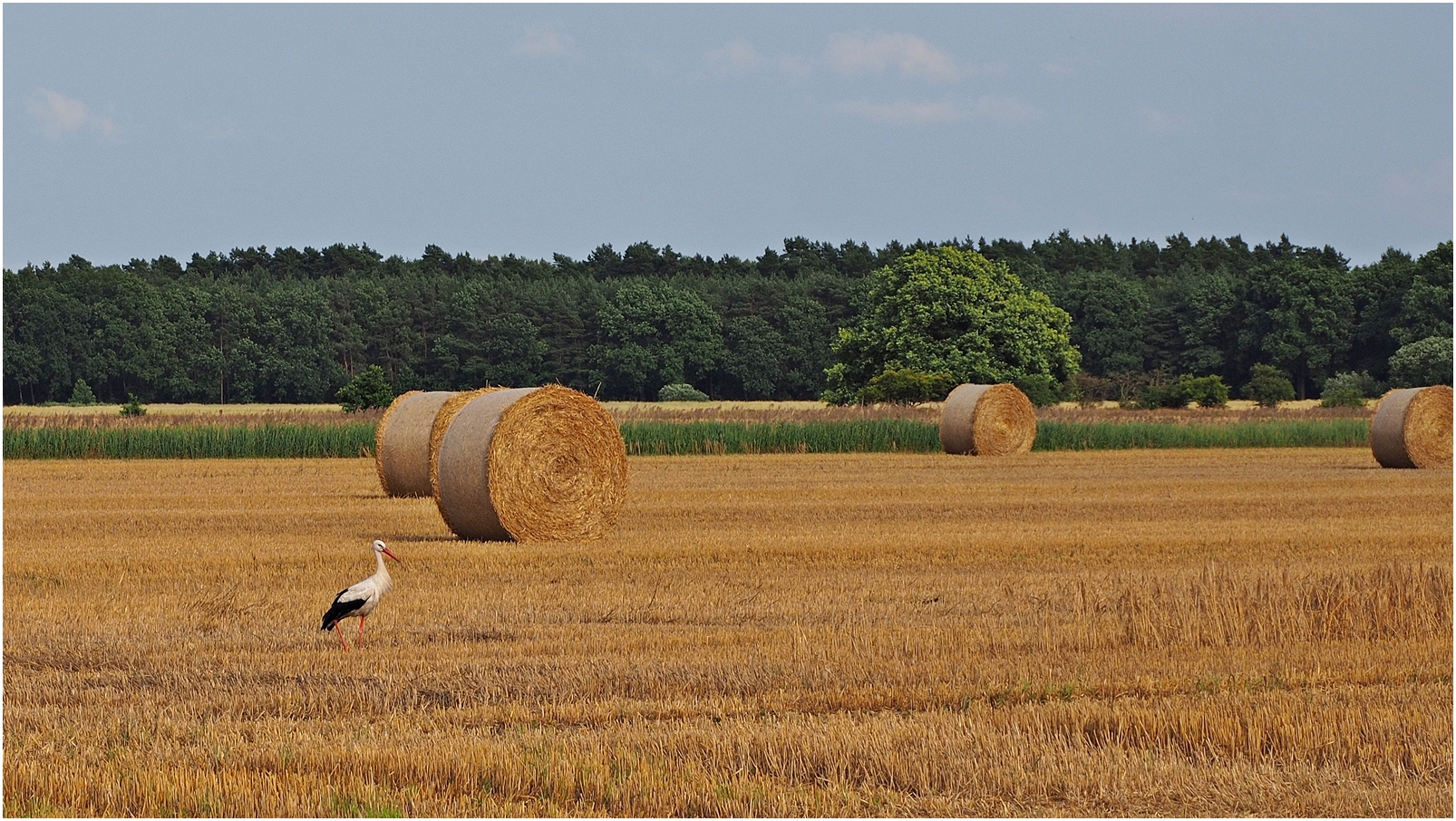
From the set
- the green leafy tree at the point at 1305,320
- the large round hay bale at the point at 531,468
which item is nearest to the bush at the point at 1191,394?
the green leafy tree at the point at 1305,320

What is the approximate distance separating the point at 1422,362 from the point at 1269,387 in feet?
20.1

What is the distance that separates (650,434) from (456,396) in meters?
14.4

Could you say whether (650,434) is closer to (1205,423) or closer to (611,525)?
(1205,423)

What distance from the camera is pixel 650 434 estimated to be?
3912 centimetres

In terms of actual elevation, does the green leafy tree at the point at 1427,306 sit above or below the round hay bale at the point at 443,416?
above

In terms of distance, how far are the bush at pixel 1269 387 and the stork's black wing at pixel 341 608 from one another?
65.6 m

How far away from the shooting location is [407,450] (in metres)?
24.6

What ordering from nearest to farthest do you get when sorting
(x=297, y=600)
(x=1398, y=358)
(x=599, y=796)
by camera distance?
(x=599, y=796)
(x=297, y=600)
(x=1398, y=358)

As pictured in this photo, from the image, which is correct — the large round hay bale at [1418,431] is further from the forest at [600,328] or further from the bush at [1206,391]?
the forest at [600,328]

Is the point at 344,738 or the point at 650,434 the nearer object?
the point at 344,738

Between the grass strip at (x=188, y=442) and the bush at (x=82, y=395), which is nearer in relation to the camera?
the grass strip at (x=188, y=442)

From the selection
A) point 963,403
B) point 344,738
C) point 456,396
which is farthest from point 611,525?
point 963,403

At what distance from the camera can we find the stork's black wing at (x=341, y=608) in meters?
10.4

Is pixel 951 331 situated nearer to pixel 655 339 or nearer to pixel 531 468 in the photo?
pixel 655 339
